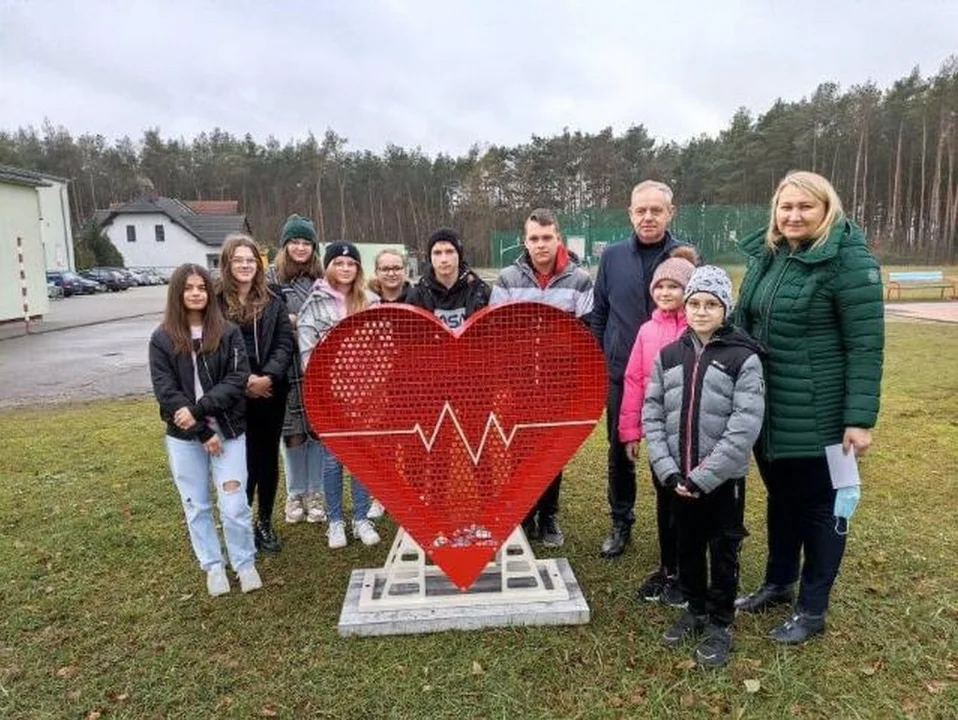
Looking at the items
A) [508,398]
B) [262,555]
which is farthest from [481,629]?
[262,555]

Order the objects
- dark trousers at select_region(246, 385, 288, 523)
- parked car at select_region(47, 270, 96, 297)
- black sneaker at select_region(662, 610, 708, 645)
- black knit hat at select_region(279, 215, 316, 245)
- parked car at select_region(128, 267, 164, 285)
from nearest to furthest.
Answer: black sneaker at select_region(662, 610, 708, 645)
dark trousers at select_region(246, 385, 288, 523)
black knit hat at select_region(279, 215, 316, 245)
parked car at select_region(47, 270, 96, 297)
parked car at select_region(128, 267, 164, 285)

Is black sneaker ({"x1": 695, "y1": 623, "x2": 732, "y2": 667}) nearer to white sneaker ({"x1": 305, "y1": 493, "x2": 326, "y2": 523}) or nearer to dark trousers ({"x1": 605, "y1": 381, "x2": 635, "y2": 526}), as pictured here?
dark trousers ({"x1": 605, "y1": 381, "x2": 635, "y2": 526})

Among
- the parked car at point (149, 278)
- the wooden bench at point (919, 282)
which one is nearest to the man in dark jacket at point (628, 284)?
the wooden bench at point (919, 282)

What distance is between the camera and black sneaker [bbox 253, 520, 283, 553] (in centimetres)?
414

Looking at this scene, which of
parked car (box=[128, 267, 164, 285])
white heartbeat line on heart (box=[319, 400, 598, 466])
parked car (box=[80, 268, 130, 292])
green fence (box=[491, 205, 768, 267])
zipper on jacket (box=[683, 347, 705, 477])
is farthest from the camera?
parked car (box=[128, 267, 164, 285])

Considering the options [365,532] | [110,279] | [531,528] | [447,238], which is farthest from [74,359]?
[110,279]

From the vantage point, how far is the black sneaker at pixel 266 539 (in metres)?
4.14

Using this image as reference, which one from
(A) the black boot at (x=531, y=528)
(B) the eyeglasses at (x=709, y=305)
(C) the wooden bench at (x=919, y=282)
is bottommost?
(A) the black boot at (x=531, y=528)

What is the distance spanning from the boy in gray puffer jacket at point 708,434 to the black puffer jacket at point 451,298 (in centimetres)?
110

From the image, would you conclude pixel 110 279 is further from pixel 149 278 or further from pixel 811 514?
pixel 811 514

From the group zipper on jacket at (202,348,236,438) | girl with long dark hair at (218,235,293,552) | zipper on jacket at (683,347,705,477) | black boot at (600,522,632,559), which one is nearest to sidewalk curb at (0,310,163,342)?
girl with long dark hair at (218,235,293,552)

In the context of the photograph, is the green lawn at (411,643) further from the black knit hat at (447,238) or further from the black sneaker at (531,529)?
the black knit hat at (447,238)

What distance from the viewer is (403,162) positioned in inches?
2714

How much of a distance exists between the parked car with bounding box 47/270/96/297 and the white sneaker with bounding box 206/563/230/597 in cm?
3686
